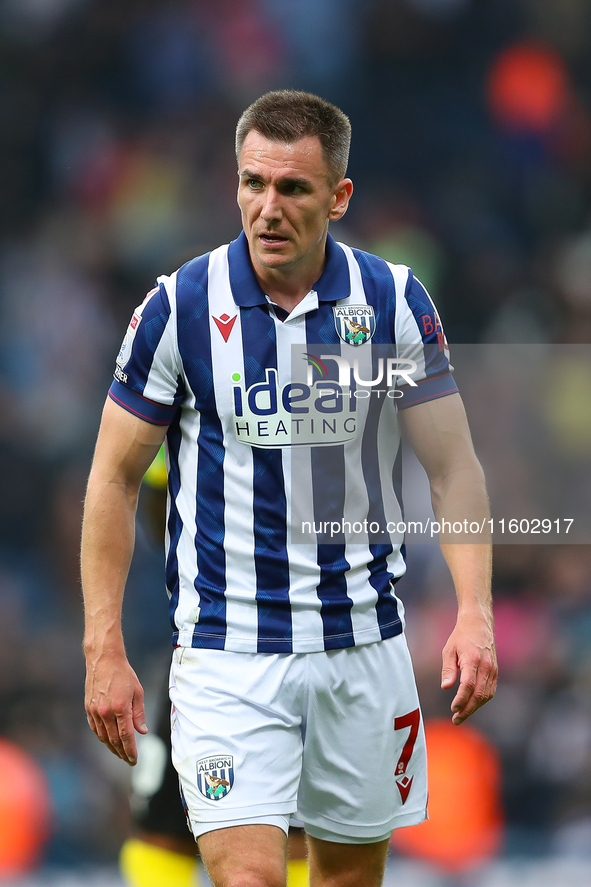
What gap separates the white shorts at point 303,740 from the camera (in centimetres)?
231

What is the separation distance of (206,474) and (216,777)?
2.13 feet

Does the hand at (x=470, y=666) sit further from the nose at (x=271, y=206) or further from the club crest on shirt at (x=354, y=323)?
the nose at (x=271, y=206)

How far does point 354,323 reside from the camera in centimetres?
254

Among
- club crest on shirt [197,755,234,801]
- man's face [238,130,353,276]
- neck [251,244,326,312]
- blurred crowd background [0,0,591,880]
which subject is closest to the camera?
club crest on shirt [197,755,234,801]

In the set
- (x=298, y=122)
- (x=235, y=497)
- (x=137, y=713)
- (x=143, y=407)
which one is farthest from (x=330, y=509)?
(x=298, y=122)

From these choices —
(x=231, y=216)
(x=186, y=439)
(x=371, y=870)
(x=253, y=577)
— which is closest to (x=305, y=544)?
(x=253, y=577)

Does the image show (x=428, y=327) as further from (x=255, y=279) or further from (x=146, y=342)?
(x=146, y=342)

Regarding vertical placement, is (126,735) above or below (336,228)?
below

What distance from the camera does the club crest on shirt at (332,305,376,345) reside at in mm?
2535

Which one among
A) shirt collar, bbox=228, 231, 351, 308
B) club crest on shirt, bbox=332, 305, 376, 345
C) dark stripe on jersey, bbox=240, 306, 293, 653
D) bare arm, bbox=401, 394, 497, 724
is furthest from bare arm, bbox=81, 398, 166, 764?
bare arm, bbox=401, 394, 497, 724

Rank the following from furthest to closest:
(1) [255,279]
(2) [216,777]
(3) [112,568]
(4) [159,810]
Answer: (4) [159,810] → (1) [255,279] → (3) [112,568] → (2) [216,777]

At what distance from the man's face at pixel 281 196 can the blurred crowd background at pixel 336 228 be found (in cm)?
258

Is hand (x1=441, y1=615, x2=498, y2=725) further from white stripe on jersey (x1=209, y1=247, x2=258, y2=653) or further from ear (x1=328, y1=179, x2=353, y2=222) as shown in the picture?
ear (x1=328, y1=179, x2=353, y2=222)

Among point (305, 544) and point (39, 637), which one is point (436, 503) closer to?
point (305, 544)
